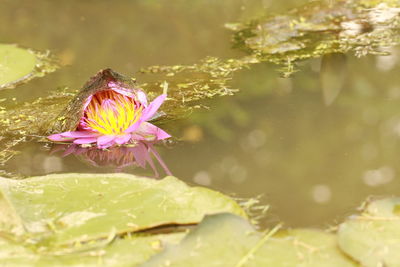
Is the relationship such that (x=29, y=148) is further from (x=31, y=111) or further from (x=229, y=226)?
(x=229, y=226)

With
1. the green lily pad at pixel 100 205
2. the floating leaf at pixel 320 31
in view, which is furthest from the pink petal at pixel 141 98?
the floating leaf at pixel 320 31

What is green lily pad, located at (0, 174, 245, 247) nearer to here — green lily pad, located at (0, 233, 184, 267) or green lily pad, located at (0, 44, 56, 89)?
green lily pad, located at (0, 233, 184, 267)

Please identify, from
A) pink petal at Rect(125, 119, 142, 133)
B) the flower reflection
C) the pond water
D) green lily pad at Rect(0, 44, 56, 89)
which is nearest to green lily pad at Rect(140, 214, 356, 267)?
the pond water

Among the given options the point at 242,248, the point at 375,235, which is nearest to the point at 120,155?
the point at 242,248

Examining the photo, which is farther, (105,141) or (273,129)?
(273,129)

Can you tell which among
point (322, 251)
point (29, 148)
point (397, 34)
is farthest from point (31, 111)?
point (397, 34)

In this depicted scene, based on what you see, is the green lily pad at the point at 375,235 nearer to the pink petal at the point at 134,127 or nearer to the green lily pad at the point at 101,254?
the green lily pad at the point at 101,254

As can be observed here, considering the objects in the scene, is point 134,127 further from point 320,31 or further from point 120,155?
point 320,31
